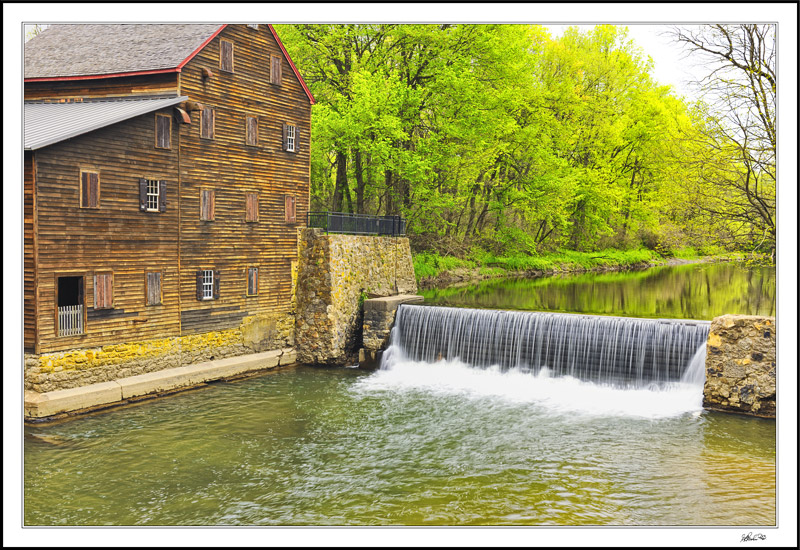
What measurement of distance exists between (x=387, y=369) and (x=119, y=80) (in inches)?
503

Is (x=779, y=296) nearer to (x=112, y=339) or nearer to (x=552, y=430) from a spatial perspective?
(x=552, y=430)

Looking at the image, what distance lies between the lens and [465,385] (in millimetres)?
20828

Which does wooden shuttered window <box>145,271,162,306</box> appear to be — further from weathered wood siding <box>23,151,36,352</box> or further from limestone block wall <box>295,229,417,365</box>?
limestone block wall <box>295,229,417,365</box>

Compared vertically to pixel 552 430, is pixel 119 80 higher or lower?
higher

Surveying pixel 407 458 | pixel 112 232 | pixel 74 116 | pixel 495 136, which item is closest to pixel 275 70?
pixel 74 116

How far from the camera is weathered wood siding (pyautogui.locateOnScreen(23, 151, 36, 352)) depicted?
16234mm

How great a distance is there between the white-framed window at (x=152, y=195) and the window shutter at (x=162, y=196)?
8 cm

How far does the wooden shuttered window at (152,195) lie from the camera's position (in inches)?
751

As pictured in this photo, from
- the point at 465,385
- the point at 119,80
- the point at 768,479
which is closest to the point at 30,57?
the point at 119,80

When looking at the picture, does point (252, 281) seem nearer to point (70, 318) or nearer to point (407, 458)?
point (70, 318)

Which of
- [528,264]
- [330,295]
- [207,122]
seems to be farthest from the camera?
[528,264]

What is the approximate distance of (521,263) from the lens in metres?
46.3

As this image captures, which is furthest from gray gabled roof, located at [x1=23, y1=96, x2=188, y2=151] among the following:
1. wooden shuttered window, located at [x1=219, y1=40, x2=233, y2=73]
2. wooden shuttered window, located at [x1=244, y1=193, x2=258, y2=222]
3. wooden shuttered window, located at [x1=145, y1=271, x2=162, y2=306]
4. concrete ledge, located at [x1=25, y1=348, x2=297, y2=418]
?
concrete ledge, located at [x1=25, y1=348, x2=297, y2=418]

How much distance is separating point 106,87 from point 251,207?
5.80m
